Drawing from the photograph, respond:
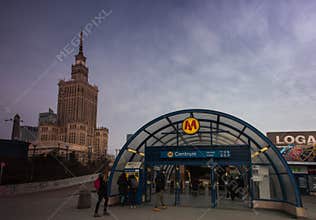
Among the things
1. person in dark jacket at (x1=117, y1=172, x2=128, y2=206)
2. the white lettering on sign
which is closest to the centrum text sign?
the white lettering on sign

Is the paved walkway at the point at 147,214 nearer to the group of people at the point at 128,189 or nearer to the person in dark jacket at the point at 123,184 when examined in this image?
the group of people at the point at 128,189

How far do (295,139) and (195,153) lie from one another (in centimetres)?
2475

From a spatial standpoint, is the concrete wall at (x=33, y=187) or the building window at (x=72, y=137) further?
the building window at (x=72, y=137)

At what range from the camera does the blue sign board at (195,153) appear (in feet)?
40.3

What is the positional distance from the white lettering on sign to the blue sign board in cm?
2363

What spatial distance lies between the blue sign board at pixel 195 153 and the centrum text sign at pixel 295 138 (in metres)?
23.3

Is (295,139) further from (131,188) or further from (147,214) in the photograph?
(147,214)

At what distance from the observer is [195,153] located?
12594 mm

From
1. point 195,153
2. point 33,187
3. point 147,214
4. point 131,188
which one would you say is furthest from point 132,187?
point 33,187

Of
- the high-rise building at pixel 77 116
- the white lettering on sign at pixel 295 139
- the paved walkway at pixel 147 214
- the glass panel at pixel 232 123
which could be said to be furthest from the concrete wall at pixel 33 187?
the high-rise building at pixel 77 116

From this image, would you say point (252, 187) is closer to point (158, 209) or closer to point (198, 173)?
point (158, 209)

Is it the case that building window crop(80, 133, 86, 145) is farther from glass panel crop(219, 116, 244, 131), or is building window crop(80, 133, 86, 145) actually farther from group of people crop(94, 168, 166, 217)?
glass panel crop(219, 116, 244, 131)

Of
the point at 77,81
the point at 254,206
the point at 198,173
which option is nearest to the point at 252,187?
the point at 254,206

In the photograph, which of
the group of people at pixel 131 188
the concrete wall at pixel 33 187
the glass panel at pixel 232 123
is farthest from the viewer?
the concrete wall at pixel 33 187
